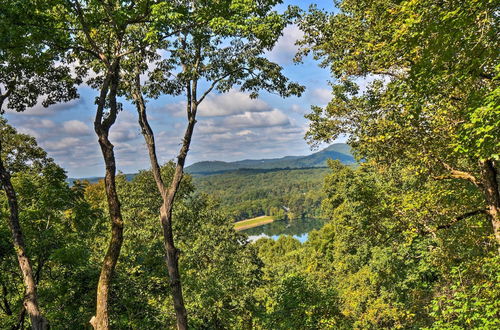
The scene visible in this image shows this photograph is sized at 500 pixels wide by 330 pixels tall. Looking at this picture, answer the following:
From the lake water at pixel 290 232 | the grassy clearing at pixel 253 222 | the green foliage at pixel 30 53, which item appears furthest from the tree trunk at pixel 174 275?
the grassy clearing at pixel 253 222

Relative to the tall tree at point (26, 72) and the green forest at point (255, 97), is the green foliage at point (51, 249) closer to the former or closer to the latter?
the green forest at point (255, 97)

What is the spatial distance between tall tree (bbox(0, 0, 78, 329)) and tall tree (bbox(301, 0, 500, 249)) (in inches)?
251

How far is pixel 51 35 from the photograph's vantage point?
20.0ft

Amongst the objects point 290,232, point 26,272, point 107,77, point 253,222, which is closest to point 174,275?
point 26,272

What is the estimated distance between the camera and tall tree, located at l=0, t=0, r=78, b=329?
5.31 m

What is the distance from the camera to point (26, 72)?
8.00 meters

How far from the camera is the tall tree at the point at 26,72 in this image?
17.4 feet

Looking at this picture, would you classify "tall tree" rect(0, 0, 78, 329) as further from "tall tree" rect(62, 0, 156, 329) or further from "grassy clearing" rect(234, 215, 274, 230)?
"grassy clearing" rect(234, 215, 274, 230)

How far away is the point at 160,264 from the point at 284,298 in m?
5.58

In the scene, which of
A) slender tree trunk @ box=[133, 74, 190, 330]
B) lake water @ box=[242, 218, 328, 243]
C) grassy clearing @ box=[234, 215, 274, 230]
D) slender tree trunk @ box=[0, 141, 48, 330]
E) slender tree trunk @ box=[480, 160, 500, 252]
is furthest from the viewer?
grassy clearing @ box=[234, 215, 274, 230]

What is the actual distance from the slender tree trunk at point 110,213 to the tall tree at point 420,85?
5.52 m

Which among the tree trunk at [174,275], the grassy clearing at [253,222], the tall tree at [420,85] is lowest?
the grassy clearing at [253,222]

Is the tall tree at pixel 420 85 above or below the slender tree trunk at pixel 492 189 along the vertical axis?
above

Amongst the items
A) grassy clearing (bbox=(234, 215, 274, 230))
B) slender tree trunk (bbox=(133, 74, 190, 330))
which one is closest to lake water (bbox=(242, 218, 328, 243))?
grassy clearing (bbox=(234, 215, 274, 230))
